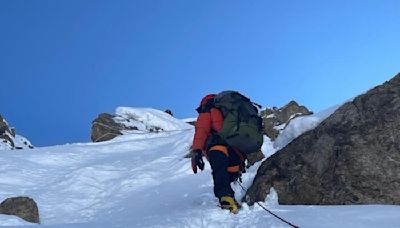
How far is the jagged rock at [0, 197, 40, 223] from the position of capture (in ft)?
35.0

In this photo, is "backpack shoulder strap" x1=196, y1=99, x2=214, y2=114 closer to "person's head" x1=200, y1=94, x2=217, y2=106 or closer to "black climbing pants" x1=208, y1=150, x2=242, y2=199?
"person's head" x1=200, y1=94, x2=217, y2=106

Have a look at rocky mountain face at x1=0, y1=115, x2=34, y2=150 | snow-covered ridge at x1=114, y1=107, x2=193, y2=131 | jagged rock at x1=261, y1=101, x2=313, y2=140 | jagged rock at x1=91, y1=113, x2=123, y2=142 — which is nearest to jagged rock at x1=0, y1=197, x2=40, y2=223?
jagged rock at x1=261, y1=101, x2=313, y2=140

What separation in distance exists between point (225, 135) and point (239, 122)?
271 millimetres

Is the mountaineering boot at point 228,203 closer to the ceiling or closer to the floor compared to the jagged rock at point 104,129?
closer to the floor

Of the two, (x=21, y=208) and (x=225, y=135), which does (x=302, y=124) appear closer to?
(x=225, y=135)

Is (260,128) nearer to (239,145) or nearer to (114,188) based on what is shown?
(239,145)

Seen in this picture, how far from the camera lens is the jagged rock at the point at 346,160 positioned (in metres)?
6.66

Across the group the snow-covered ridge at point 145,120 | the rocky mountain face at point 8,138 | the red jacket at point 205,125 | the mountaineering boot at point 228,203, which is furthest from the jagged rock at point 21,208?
the rocky mountain face at point 8,138

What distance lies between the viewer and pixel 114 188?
1417 centimetres

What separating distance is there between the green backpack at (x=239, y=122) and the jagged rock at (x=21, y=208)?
618 centimetres

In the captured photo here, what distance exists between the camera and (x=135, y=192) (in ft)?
44.0

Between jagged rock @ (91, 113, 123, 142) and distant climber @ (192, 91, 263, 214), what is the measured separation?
23.3 metres

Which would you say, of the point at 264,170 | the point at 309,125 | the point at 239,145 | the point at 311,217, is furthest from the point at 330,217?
the point at 309,125

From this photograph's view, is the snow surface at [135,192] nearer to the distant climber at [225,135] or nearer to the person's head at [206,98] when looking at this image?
the distant climber at [225,135]
